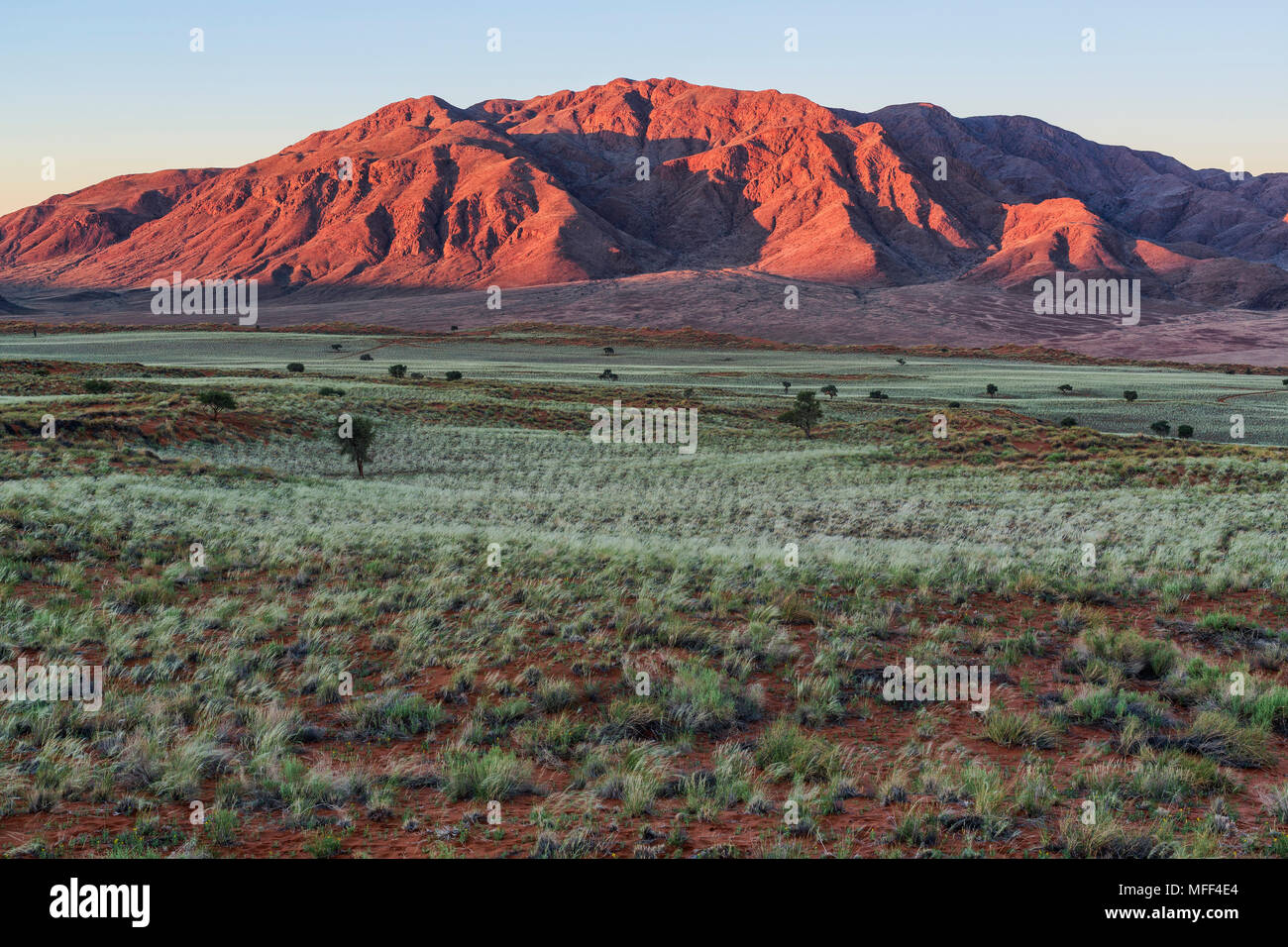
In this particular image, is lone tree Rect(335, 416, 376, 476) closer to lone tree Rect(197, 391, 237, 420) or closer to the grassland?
the grassland

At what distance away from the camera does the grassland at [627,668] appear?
6145mm

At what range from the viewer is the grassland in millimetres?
6145

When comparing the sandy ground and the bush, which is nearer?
the bush

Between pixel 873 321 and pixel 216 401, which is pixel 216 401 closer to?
pixel 216 401

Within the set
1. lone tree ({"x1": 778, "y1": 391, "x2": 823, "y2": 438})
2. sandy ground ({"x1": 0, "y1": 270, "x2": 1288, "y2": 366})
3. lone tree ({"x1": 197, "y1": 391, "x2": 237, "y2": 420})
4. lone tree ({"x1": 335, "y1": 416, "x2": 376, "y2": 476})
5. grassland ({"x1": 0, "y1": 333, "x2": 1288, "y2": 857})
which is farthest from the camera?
sandy ground ({"x1": 0, "y1": 270, "x2": 1288, "y2": 366})

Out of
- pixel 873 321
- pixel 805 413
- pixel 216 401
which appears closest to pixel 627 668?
pixel 216 401

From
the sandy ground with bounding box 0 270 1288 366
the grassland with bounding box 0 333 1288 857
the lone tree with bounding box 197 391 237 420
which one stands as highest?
the sandy ground with bounding box 0 270 1288 366

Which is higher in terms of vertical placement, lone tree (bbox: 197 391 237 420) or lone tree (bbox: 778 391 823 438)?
lone tree (bbox: 197 391 237 420)

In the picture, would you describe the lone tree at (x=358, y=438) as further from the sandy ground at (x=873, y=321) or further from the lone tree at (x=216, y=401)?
the sandy ground at (x=873, y=321)

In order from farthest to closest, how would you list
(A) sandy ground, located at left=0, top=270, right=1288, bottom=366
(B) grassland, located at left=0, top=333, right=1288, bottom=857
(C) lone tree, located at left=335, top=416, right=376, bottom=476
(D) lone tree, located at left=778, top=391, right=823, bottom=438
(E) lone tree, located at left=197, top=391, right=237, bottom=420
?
(A) sandy ground, located at left=0, top=270, right=1288, bottom=366 < (D) lone tree, located at left=778, top=391, right=823, bottom=438 < (E) lone tree, located at left=197, top=391, right=237, bottom=420 < (C) lone tree, located at left=335, top=416, right=376, bottom=476 < (B) grassland, located at left=0, top=333, right=1288, bottom=857

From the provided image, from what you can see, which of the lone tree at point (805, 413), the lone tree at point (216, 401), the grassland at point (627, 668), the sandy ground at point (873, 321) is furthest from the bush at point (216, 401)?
the sandy ground at point (873, 321)

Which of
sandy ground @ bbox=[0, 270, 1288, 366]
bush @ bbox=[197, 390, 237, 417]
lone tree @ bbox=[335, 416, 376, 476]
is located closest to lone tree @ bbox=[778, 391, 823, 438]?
lone tree @ bbox=[335, 416, 376, 476]
